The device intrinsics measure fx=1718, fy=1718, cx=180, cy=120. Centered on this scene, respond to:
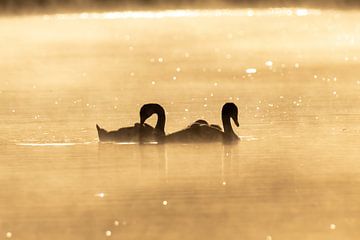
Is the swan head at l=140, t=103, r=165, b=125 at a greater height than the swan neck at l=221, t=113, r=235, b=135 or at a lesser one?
greater

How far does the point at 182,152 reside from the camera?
13508 mm

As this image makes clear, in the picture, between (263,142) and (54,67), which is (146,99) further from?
(54,67)

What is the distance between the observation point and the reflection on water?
409 inches

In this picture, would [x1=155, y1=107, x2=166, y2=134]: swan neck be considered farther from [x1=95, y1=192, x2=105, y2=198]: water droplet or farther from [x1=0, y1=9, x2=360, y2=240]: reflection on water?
[x1=95, y1=192, x2=105, y2=198]: water droplet

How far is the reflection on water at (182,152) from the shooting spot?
10.4m

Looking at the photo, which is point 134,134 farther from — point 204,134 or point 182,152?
point 182,152

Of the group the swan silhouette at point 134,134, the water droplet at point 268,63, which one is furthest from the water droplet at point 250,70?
the swan silhouette at point 134,134

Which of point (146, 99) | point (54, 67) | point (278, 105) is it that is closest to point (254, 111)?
point (278, 105)

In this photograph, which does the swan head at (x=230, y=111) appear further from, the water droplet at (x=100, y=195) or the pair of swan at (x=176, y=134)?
the water droplet at (x=100, y=195)

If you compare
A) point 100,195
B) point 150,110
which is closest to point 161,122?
point 150,110

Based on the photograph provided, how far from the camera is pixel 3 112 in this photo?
1658 centimetres

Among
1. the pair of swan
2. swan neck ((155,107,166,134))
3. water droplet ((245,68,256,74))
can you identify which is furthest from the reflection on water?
swan neck ((155,107,166,134))

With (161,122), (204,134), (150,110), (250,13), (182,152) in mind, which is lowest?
(182,152)

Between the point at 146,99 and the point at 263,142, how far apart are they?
179 inches
